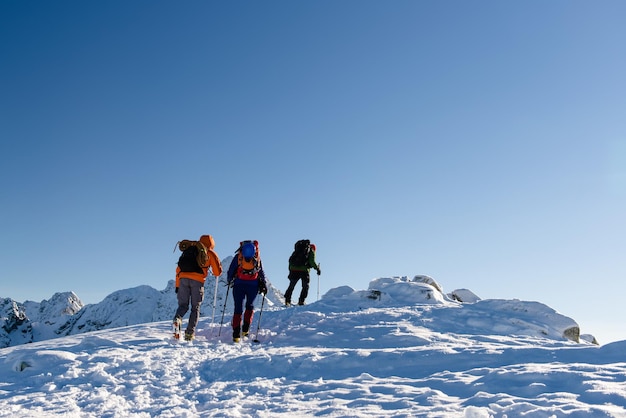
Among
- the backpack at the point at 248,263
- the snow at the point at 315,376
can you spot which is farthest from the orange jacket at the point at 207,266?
the snow at the point at 315,376

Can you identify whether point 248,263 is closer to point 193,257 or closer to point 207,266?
point 207,266

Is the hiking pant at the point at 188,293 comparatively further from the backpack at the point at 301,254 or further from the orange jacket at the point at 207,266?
the backpack at the point at 301,254

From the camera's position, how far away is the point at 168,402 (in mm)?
6559

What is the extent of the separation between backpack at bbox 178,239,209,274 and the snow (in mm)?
1732

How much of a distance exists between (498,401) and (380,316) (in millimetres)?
8190

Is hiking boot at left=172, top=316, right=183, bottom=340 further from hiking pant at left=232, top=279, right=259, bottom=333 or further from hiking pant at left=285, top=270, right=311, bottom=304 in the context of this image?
hiking pant at left=285, top=270, right=311, bottom=304

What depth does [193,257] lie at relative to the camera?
11.5 meters

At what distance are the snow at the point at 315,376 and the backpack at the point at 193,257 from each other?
1.73 m

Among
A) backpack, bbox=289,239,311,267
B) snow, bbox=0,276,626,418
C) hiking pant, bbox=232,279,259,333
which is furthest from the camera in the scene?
backpack, bbox=289,239,311,267

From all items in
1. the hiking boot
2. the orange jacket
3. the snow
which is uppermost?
the orange jacket

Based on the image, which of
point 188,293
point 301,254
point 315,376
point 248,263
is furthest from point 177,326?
point 301,254

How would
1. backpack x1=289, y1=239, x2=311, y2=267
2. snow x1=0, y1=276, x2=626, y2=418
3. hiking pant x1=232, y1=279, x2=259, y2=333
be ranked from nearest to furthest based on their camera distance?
snow x1=0, y1=276, x2=626, y2=418, hiking pant x1=232, y1=279, x2=259, y2=333, backpack x1=289, y1=239, x2=311, y2=267

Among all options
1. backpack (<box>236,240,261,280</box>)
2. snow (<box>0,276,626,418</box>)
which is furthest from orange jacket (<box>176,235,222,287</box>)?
snow (<box>0,276,626,418</box>)

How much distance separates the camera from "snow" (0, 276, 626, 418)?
6.04m
